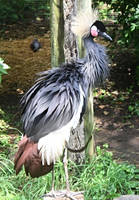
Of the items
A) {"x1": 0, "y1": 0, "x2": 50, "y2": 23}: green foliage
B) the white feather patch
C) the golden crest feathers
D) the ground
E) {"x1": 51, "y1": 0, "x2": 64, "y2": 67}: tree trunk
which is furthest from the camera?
{"x1": 0, "y1": 0, "x2": 50, "y2": 23}: green foliage

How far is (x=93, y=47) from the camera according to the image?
377cm

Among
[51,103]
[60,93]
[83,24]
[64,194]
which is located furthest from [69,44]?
[64,194]

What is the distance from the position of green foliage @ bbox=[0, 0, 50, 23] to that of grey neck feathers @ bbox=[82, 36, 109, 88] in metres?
7.16

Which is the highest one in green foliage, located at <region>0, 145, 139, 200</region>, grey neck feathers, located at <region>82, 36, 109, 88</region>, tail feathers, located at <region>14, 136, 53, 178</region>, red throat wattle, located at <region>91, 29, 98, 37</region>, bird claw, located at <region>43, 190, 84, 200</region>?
red throat wattle, located at <region>91, 29, 98, 37</region>

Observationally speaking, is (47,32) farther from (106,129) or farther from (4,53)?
(106,129)

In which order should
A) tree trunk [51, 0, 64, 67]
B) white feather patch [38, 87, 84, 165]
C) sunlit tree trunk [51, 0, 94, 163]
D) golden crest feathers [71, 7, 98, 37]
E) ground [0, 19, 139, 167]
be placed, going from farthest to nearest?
ground [0, 19, 139, 167]
tree trunk [51, 0, 64, 67]
sunlit tree trunk [51, 0, 94, 163]
golden crest feathers [71, 7, 98, 37]
white feather patch [38, 87, 84, 165]

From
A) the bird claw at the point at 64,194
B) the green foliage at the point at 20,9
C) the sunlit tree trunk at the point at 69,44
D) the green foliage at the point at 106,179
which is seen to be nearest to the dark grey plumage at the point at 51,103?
the bird claw at the point at 64,194

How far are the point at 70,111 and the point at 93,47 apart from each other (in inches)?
25.5

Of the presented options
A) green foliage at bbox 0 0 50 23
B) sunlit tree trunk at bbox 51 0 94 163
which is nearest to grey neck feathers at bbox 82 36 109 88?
sunlit tree trunk at bbox 51 0 94 163

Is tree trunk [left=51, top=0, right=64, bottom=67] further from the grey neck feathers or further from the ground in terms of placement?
the ground

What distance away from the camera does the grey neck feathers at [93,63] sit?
3.73 metres

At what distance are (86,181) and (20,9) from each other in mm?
7278

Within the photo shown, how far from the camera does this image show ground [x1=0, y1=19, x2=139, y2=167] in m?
5.89

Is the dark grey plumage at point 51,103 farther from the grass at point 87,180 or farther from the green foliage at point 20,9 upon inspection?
the green foliage at point 20,9
